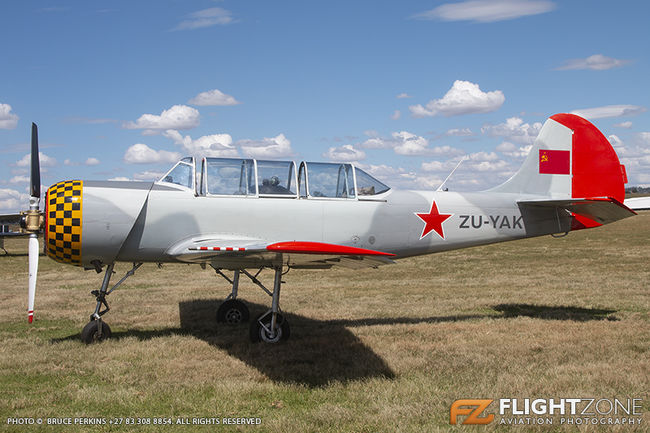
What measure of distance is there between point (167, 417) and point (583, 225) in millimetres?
7855

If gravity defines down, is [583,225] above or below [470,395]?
above

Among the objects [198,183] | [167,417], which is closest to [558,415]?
[167,417]

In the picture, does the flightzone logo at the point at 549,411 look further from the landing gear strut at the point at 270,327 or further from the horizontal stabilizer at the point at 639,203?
the horizontal stabilizer at the point at 639,203

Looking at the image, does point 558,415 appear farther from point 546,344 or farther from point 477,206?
point 477,206

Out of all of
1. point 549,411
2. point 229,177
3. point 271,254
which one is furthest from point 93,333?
point 549,411

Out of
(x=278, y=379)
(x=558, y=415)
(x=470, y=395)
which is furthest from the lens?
(x=278, y=379)

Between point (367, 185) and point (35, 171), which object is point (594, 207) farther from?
point (35, 171)

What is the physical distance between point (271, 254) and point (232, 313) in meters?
3.42

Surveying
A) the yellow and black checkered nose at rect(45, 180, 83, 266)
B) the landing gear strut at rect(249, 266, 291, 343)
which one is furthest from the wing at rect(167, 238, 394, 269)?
the yellow and black checkered nose at rect(45, 180, 83, 266)

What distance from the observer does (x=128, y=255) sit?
762cm

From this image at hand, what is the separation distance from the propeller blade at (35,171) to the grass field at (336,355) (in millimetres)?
2149

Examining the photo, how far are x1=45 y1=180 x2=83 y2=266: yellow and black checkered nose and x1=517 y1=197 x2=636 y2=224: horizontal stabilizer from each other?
7088 mm

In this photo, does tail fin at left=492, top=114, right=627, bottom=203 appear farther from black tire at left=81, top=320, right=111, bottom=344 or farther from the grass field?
black tire at left=81, top=320, right=111, bottom=344

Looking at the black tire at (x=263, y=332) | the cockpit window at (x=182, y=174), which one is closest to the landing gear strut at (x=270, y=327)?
the black tire at (x=263, y=332)
